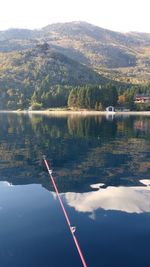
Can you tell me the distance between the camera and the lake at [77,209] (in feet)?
72.9

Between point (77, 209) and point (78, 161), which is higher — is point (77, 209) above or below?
above

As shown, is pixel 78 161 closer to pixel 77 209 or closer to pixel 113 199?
pixel 113 199

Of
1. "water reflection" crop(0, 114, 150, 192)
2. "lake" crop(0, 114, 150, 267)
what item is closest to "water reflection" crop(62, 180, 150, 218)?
"lake" crop(0, 114, 150, 267)

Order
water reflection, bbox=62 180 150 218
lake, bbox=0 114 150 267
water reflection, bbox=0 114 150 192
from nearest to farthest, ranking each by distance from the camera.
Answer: lake, bbox=0 114 150 267 < water reflection, bbox=62 180 150 218 < water reflection, bbox=0 114 150 192

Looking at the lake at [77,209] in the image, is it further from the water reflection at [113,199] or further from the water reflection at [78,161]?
the water reflection at [78,161]

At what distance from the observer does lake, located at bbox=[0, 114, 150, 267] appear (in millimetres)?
22219

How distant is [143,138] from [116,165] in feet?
111

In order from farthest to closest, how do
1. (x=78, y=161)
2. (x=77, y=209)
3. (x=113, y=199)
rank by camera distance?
(x=78, y=161) → (x=113, y=199) → (x=77, y=209)

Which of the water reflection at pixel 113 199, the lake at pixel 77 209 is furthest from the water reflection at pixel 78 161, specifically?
the water reflection at pixel 113 199

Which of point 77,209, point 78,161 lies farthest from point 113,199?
point 78,161

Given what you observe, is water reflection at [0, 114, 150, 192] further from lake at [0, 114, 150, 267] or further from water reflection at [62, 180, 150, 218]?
water reflection at [62, 180, 150, 218]

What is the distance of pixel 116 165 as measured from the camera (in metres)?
50.4

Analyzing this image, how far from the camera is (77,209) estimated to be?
3077cm

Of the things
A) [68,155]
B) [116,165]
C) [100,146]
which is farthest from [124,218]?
[100,146]
